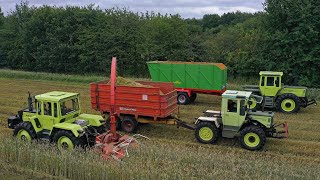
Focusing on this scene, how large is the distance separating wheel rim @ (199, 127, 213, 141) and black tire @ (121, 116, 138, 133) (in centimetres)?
251

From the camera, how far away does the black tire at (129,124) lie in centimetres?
1313

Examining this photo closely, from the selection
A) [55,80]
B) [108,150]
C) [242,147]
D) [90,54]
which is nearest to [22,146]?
[108,150]

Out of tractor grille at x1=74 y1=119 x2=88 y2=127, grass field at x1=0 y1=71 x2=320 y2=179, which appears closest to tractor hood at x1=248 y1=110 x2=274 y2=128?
grass field at x1=0 y1=71 x2=320 y2=179

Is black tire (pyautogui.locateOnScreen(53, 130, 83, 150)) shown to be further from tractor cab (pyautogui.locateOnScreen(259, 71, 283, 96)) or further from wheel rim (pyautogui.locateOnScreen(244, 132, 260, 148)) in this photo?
tractor cab (pyautogui.locateOnScreen(259, 71, 283, 96))

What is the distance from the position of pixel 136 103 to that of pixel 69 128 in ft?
10.9

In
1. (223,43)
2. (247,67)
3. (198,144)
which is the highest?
(223,43)

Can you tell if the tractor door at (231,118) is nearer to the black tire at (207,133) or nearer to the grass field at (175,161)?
the black tire at (207,133)

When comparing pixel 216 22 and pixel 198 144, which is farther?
pixel 216 22

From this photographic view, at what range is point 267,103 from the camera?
16.6 meters

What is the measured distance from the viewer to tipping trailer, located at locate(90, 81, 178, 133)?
12578mm

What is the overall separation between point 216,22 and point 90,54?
39666mm

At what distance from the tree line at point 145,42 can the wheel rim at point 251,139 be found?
13960mm

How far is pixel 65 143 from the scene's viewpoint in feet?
33.4

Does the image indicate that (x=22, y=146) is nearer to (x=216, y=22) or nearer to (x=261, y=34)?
(x=261, y=34)
